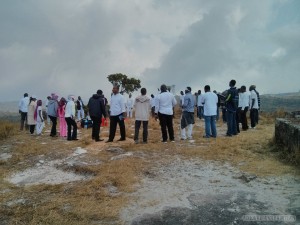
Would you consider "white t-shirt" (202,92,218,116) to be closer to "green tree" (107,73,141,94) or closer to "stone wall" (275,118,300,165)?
"stone wall" (275,118,300,165)

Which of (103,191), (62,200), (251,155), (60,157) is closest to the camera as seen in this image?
(62,200)

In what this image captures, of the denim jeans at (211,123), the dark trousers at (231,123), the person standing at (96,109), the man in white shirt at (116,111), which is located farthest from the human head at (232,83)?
the person standing at (96,109)

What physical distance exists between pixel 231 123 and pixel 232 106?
70cm

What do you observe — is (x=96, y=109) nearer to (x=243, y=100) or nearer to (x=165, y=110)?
(x=165, y=110)

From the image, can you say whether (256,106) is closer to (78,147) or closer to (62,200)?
(78,147)

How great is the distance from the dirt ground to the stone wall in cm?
33

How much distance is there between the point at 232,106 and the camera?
13328 millimetres

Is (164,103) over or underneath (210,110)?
over

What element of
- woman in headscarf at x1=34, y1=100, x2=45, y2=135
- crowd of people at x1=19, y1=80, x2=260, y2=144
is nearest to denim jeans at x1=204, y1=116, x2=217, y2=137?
crowd of people at x1=19, y1=80, x2=260, y2=144

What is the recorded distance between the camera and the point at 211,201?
6.13 m

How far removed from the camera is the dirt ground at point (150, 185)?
219 inches

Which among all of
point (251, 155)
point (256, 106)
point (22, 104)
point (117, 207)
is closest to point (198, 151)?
point (251, 155)

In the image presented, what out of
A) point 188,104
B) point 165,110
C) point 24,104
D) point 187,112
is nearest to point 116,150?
point 165,110

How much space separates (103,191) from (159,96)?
604cm
